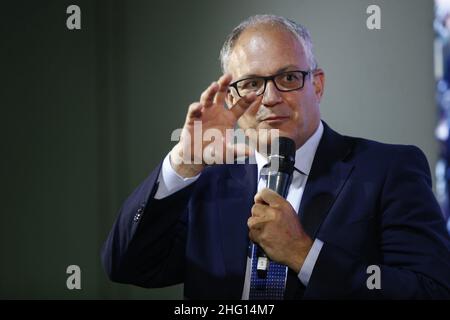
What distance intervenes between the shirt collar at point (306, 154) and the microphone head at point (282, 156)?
0.23 m

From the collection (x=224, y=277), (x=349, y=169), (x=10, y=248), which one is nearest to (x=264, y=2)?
(x=349, y=169)

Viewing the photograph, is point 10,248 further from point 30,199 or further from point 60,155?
point 60,155

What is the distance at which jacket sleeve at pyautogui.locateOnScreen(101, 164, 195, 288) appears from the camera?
1.60 meters

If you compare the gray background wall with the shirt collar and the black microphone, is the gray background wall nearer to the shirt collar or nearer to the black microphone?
the shirt collar

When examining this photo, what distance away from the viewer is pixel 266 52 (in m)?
1.67

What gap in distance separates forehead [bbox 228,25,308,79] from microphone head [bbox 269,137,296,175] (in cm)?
29

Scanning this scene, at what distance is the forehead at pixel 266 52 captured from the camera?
5.46 feet

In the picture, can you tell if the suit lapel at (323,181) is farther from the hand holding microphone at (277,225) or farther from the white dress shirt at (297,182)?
the hand holding microphone at (277,225)

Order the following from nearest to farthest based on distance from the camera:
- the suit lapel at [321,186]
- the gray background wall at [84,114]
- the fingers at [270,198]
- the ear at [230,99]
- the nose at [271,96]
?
the fingers at [270,198]
the suit lapel at [321,186]
the nose at [271,96]
the ear at [230,99]
the gray background wall at [84,114]

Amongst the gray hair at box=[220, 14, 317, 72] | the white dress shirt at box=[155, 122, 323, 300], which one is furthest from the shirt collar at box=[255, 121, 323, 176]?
the gray hair at box=[220, 14, 317, 72]


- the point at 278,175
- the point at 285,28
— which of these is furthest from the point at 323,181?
the point at 285,28

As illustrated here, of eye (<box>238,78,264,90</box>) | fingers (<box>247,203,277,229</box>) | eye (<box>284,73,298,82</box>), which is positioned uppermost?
eye (<box>284,73,298,82</box>)

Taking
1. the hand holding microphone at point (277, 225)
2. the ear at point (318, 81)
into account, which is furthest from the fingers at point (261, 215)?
the ear at point (318, 81)
